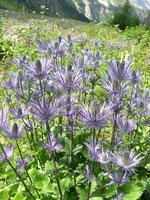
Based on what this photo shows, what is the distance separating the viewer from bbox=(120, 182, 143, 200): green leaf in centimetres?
222

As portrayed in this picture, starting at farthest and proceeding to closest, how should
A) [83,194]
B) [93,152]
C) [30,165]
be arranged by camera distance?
[30,165] < [83,194] < [93,152]

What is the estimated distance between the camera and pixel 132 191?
2303 millimetres

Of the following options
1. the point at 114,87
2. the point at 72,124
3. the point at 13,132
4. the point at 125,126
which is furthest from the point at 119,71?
the point at 13,132

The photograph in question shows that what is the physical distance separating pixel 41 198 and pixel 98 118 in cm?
153

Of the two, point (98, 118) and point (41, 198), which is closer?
point (98, 118)

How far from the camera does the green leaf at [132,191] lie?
2225 mm

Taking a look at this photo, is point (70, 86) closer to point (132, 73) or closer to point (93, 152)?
point (93, 152)

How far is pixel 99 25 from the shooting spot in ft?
44.0

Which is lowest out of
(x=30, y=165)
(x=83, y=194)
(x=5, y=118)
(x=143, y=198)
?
(x=143, y=198)

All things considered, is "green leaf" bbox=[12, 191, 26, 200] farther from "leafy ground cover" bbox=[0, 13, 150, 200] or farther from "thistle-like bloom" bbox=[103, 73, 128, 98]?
"thistle-like bloom" bbox=[103, 73, 128, 98]

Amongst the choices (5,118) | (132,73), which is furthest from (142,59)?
(5,118)

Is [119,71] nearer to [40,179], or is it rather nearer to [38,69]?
[38,69]

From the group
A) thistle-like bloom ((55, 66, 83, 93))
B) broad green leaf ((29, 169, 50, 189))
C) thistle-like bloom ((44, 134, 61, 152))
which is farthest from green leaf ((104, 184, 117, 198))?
thistle-like bloom ((55, 66, 83, 93))

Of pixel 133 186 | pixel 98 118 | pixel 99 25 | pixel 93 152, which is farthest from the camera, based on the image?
pixel 99 25
